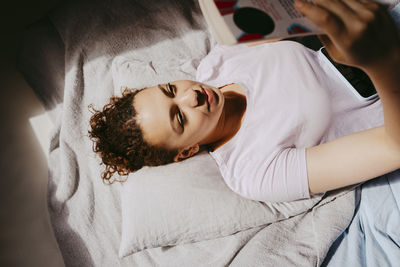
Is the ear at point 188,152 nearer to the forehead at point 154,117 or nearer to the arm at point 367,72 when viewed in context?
the forehead at point 154,117

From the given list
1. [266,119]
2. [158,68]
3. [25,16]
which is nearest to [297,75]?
[266,119]

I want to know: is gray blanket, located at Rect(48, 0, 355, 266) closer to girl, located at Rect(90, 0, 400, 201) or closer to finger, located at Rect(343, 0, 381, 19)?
girl, located at Rect(90, 0, 400, 201)

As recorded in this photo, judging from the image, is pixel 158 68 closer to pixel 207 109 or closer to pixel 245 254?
pixel 207 109

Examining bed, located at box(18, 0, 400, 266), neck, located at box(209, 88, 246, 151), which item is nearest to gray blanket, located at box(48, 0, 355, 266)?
bed, located at box(18, 0, 400, 266)

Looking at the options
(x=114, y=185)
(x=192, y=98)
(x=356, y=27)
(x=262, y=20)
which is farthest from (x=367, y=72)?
(x=114, y=185)

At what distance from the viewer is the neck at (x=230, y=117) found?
983mm

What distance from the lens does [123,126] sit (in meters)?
0.88

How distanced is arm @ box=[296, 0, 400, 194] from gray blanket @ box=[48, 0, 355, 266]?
0.22m

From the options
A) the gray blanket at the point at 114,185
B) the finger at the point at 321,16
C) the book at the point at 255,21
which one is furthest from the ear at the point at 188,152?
the finger at the point at 321,16

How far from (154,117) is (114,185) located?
0.37m

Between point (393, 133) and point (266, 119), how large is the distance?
36 centimetres

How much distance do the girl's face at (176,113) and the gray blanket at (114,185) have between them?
278mm

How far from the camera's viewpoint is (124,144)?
90 cm

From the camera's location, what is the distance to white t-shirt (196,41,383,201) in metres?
0.82
